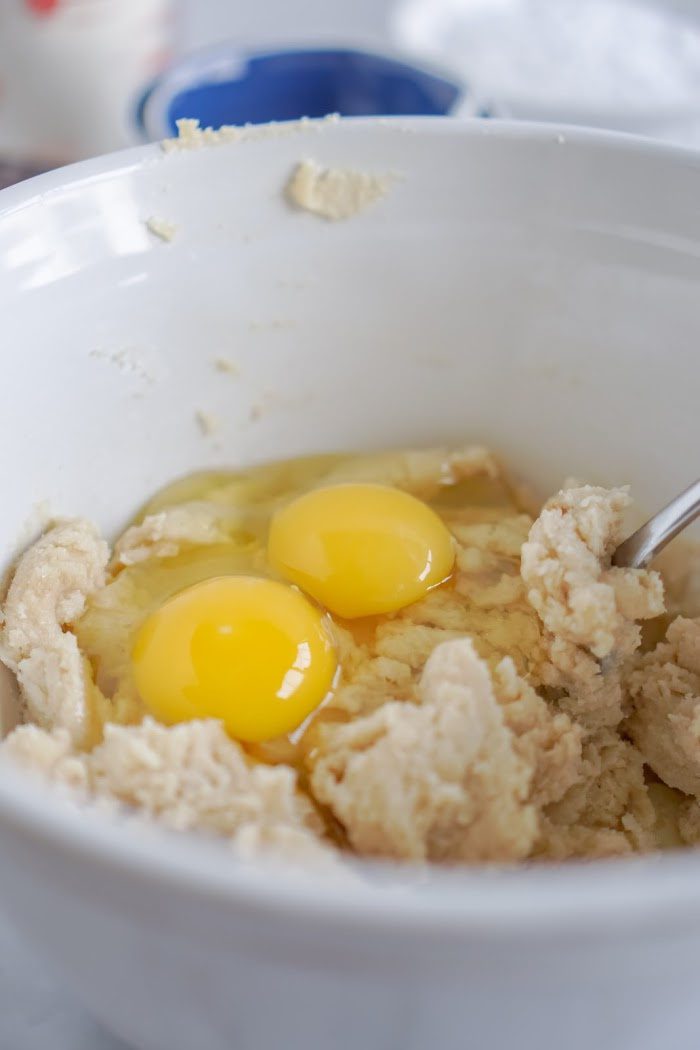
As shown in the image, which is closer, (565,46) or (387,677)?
(387,677)

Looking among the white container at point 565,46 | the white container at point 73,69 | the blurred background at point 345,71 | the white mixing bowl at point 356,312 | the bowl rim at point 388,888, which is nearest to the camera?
the bowl rim at point 388,888

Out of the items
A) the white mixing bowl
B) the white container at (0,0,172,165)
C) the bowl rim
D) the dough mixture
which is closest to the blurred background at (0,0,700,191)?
the white container at (0,0,172,165)

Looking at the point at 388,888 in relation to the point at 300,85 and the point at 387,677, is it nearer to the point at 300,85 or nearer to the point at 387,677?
the point at 387,677

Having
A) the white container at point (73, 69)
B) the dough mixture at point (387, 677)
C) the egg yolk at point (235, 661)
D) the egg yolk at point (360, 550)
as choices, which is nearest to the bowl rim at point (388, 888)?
the dough mixture at point (387, 677)

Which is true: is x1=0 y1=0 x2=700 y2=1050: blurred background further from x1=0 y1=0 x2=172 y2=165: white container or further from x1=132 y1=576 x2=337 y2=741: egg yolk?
x1=132 y1=576 x2=337 y2=741: egg yolk

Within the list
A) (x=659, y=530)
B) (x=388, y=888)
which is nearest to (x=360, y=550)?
(x=659, y=530)

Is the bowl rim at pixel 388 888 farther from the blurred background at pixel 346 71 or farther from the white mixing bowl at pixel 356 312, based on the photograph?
the blurred background at pixel 346 71
